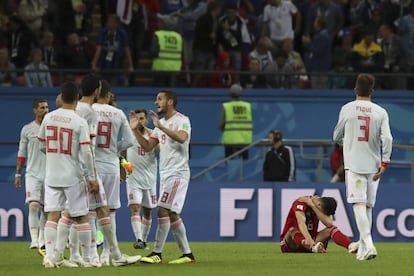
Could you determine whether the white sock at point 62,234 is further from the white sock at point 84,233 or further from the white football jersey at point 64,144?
the white football jersey at point 64,144

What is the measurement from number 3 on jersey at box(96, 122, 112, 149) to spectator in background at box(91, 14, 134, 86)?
10.7 m

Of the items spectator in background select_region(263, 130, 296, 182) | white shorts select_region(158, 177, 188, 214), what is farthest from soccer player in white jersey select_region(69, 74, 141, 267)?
spectator in background select_region(263, 130, 296, 182)

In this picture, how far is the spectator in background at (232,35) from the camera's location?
96.0ft

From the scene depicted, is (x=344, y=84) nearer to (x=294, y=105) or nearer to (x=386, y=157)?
(x=294, y=105)

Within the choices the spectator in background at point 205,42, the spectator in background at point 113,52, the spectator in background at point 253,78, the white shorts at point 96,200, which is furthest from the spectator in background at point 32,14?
the white shorts at point 96,200

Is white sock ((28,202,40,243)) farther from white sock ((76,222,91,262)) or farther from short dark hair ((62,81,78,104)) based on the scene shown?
short dark hair ((62,81,78,104))

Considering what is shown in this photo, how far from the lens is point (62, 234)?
16688 millimetres

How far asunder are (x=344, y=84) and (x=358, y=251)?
11.3 m

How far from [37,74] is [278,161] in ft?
17.6

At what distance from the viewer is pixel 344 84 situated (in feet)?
95.0

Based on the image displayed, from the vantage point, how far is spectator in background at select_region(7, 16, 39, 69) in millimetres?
28578

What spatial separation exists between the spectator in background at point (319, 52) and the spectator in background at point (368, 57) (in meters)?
0.69

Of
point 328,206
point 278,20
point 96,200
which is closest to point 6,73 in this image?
point 278,20

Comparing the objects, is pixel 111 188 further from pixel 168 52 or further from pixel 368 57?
pixel 368 57
